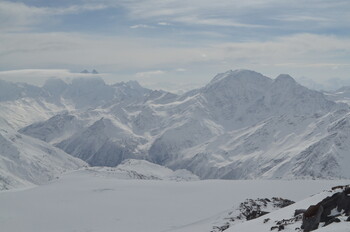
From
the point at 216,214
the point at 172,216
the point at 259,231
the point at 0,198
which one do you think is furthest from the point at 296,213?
the point at 0,198

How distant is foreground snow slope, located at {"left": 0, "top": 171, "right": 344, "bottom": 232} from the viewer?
66.3 meters

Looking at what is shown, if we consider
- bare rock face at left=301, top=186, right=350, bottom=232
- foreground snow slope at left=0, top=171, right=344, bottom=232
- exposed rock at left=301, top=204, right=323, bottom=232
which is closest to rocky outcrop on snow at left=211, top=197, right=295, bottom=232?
foreground snow slope at left=0, top=171, right=344, bottom=232

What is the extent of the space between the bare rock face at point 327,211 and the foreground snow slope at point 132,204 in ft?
78.2

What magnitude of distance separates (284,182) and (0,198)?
60.2 m

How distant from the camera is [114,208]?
251ft

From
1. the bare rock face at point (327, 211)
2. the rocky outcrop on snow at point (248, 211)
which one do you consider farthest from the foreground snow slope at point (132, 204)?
the bare rock face at point (327, 211)

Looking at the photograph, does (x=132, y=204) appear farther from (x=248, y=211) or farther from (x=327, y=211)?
(x=327, y=211)

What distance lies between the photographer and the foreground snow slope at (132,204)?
6631 cm

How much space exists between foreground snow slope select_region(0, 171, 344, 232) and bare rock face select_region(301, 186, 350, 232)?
23.8 metres

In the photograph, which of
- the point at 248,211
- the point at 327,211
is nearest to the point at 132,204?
the point at 248,211

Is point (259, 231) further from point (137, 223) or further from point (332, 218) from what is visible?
point (137, 223)

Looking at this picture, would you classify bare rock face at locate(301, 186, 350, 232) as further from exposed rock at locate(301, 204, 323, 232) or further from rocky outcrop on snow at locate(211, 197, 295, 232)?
rocky outcrop on snow at locate(211, 197, 295, 232)

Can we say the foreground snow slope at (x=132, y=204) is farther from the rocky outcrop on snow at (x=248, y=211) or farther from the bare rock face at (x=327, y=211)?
the bare rock face at (x=327, y=211)

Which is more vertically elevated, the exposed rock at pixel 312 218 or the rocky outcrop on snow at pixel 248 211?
the exposed rock at pixel 312 218
